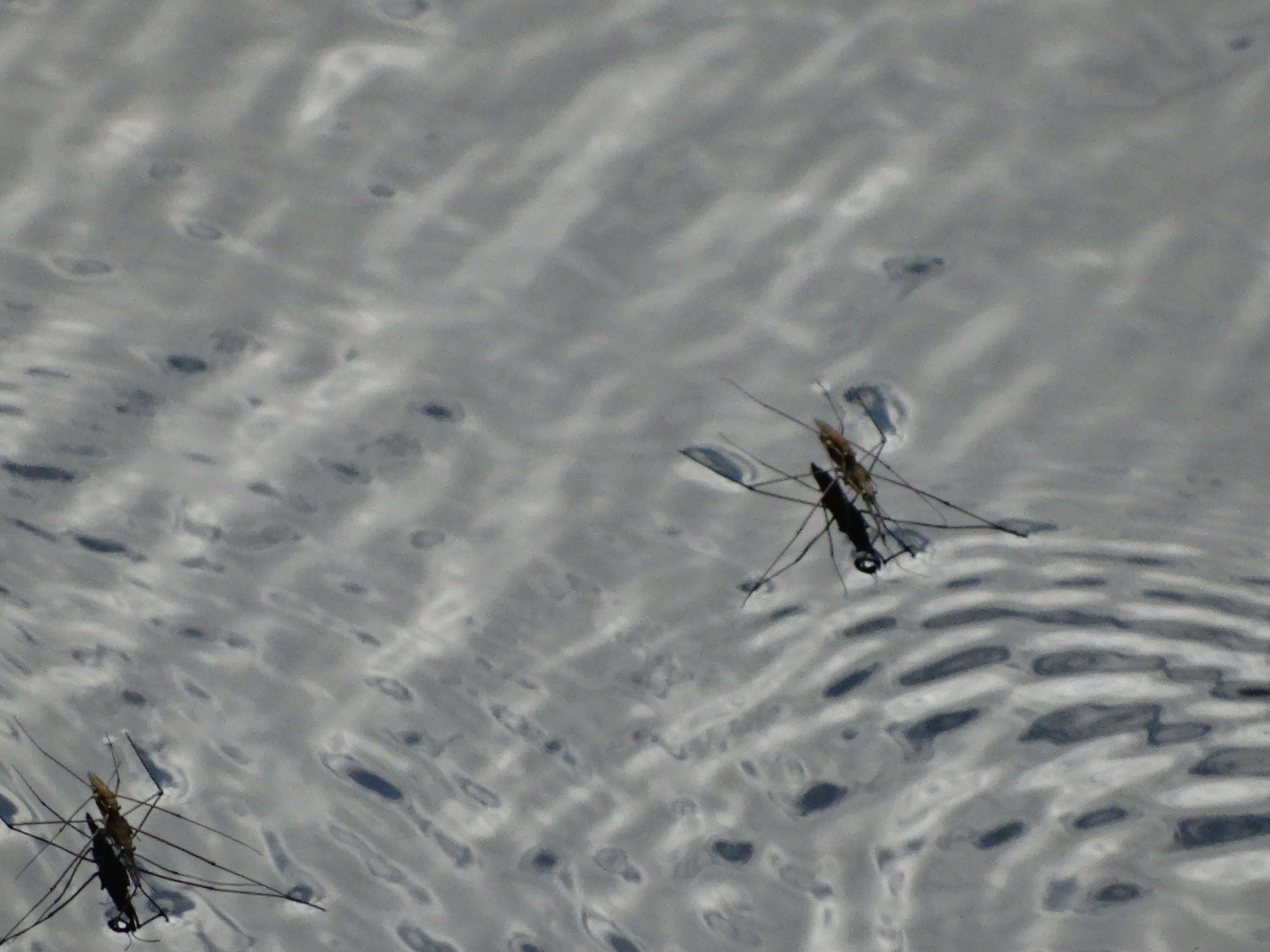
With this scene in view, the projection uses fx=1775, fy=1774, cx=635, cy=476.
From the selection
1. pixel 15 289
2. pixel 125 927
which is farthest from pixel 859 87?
pixel 125 927

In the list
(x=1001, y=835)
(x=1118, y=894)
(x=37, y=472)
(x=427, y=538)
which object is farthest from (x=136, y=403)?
(x=1118, y=894)

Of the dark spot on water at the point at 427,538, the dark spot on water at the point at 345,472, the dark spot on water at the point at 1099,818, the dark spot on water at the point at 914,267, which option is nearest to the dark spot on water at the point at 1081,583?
the dark spot on water at the point at 1099,818

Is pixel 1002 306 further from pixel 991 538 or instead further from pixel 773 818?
pixel 773 818

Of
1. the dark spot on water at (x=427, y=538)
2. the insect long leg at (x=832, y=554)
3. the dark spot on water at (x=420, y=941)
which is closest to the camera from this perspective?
the dark spot on water at (x=420, y=941)

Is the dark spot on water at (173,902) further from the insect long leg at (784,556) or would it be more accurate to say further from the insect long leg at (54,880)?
the insect long leg at (784,556)

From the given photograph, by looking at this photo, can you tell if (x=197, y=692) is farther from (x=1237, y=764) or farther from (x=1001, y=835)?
(x=1237, y=764)

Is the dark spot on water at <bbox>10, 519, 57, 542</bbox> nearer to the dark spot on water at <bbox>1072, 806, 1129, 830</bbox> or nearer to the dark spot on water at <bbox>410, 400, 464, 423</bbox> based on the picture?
the dark spot on water at <bbox>410, 400, 464, 423</bbox>
